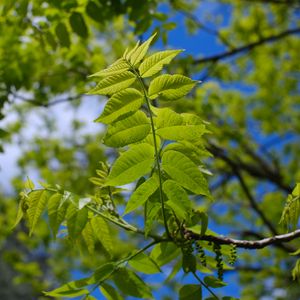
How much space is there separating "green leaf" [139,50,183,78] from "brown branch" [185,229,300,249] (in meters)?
0.68

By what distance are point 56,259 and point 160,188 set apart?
8916 millimetres

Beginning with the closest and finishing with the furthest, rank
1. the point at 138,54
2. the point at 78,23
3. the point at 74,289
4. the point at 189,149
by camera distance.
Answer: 1. the point at 138,54
2. the point at 189,149
3. the point at 74,289
4. the point at 78,23

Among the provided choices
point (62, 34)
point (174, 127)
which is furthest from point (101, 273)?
point (62, 34)

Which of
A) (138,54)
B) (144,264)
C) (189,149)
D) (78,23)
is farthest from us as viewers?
(78,23)

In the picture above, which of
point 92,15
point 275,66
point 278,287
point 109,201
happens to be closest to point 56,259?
point 278,287

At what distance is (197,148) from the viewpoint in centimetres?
175

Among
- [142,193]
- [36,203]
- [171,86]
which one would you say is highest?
[171,86]

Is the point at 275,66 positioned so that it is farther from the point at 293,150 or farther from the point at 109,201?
the point at 109,201

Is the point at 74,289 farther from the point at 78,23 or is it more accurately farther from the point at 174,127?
the point at 78,23

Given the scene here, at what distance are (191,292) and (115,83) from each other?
95cm

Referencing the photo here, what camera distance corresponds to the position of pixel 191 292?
1877 mm

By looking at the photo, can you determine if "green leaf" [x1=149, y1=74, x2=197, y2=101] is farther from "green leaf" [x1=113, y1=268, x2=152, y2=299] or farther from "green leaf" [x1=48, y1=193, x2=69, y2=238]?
"green leaf" [x1=113, y1=268, x2=152, y2=299]

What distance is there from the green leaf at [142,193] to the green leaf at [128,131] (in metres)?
0.17

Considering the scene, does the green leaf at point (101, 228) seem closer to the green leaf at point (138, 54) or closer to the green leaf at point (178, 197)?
the green leaf at point (178, 197)
